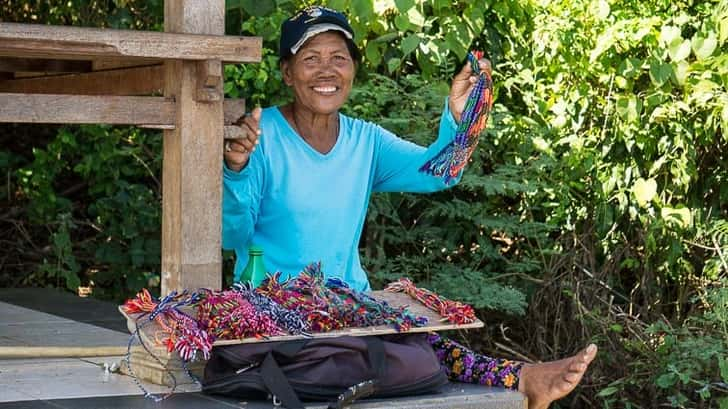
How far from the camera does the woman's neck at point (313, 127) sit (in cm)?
402

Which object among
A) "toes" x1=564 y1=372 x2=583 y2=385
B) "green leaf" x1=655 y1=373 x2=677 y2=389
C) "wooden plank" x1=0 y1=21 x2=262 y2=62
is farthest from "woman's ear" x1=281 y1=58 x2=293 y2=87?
"green leaf" x1=655 y1=373 x2=677 y2=389

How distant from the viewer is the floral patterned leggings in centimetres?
395

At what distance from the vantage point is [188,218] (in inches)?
155

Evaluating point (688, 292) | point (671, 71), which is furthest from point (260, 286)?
point (688, 292)

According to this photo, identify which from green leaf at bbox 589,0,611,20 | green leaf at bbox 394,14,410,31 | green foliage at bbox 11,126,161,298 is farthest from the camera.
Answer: green foliage at bbox 11,126,161,298

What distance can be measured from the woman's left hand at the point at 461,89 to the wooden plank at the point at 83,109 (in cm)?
74

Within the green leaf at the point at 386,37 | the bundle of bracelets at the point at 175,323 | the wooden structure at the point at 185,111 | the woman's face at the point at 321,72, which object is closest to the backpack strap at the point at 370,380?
the bundle of bracelets at the point at 175,323

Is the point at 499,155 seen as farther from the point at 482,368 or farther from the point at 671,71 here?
the point at 482,368

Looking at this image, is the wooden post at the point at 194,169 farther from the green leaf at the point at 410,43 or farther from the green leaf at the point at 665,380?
the green leaf at the point at 665,380

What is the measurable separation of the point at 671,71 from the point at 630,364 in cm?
146

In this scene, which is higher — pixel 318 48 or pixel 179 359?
pixel 318 48

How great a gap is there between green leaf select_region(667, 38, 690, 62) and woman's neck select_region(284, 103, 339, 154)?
2.71 meters

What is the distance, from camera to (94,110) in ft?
12.8

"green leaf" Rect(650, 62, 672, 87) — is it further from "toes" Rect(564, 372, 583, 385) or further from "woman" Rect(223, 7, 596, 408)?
"toes" Rect(564, 372, 583, 385)
